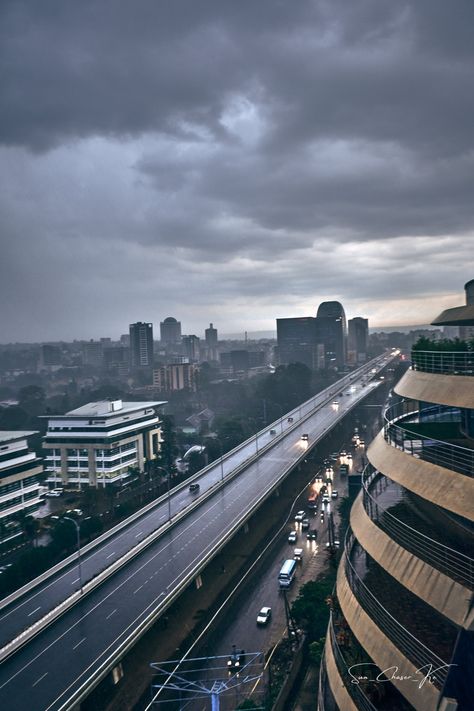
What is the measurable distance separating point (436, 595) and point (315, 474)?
75388 millimetres

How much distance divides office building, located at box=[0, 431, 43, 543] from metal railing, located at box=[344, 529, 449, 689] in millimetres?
57047

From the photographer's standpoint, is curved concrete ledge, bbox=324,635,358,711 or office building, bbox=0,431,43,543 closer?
curved concrete ledge, bbox=324,635,358,711

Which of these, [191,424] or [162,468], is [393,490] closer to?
[162,468]

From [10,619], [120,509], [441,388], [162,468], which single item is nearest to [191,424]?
[162,468]

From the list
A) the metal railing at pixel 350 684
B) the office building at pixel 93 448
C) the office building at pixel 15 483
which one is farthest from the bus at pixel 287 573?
the office building at pixel 93 448

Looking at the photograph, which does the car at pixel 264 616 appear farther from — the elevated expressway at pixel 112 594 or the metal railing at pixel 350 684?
the metal railing at pixel 350 684

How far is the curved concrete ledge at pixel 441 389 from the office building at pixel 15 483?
6071 cm

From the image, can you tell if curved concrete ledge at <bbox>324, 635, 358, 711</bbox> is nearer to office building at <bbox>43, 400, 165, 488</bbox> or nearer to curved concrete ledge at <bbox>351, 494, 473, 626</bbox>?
curved concrete ledge at <bbox>351, 494, 473, 626</bbox>

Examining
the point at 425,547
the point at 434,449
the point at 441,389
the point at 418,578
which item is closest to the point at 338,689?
the point at 418,578

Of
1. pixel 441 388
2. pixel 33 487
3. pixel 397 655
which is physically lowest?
pixel 33 487

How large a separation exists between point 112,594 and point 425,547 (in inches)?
1234

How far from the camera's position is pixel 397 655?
1644cm

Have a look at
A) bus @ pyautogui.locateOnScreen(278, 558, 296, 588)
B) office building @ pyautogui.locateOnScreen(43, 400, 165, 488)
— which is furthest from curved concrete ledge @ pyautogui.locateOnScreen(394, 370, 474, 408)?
office building @ pyautogui.locateOnScreen(43, 400, 165, 488)

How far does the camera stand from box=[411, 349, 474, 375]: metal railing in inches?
734
